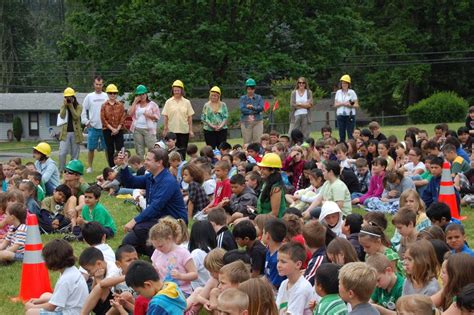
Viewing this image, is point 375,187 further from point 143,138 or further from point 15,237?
point 143,138

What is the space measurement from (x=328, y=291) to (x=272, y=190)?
4.76m

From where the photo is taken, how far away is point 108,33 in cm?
3203

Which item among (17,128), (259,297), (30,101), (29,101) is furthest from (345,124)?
(17,128)

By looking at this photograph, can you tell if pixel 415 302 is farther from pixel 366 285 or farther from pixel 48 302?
pixel 48 302

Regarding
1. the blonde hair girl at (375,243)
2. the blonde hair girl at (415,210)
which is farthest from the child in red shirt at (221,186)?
the blonde hair girl at (375,243)

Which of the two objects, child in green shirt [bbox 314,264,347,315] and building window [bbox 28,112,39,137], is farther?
building window [bbox 28,112,39,137]

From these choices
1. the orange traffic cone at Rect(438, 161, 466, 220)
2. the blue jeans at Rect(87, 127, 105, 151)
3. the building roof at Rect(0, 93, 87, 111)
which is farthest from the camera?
the building roof at Rect(0, 93, 87, 111)

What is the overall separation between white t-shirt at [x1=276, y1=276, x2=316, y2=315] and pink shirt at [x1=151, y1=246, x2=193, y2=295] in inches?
54.7

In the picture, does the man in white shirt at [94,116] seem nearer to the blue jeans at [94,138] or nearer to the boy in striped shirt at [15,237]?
the blue jeans at [94,138]

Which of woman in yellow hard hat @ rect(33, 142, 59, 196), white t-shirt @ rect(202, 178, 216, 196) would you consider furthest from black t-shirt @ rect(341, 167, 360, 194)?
woman in yellow hard hat @ rect(33, 142, 59, 196)

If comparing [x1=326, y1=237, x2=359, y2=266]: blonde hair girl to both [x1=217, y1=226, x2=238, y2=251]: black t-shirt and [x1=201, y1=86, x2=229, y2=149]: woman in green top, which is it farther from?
[x1=201, y1=86, x2=229, y2=149]: woman in green top

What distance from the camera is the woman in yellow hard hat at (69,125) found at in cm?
1866

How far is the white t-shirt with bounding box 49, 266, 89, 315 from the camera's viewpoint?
8.07 meters

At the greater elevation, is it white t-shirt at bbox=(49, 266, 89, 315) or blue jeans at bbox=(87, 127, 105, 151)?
blue jeans at bbox=(87, 127, 105, 151)
